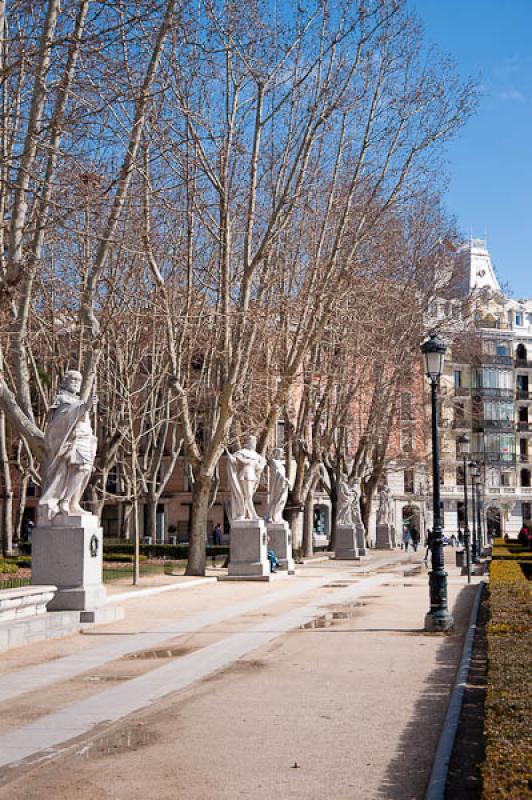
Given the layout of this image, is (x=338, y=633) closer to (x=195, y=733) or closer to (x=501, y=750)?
(x=195, y=733)

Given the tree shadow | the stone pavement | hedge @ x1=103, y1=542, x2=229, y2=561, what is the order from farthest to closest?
hedge @ x1=103, y1=542, x2=229, y2=561 < the stone pavement < the tree shadow

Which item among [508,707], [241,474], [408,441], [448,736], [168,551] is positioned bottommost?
[168,551]

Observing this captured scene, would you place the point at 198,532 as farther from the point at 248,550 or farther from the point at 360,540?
the point at 360,540

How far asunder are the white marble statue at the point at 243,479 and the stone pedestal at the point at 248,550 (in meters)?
0.35

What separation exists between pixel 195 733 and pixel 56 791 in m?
1.75

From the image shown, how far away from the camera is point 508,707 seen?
22.4 feet

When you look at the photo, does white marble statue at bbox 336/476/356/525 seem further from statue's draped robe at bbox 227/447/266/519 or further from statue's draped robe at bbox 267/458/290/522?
statue's draped robe at bbox 227/447/266/519

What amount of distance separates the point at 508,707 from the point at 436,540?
344 inches

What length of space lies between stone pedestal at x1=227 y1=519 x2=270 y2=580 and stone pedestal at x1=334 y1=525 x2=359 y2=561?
1478 centimetres

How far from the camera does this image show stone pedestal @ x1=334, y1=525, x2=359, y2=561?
4081 cm

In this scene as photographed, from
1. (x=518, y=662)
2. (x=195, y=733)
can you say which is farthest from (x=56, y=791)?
(x=518, y=662)

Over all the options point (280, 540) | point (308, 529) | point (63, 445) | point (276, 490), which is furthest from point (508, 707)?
point (308, 529)

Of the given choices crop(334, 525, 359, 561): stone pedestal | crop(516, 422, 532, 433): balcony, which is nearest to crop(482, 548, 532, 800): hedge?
crop(334, 525, 359, 561): stone pedestal

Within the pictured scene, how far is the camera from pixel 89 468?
15523mm
